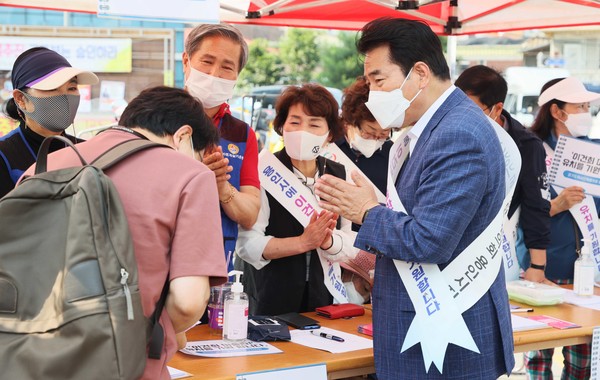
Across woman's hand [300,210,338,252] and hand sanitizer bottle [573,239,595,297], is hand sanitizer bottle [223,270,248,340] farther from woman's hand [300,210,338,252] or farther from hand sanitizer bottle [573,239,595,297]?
hand sanitizer bottle [573,239,595,297]

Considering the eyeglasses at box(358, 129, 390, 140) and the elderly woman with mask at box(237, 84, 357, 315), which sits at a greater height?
the eyeglasses at box(358, 129, 390, 140)

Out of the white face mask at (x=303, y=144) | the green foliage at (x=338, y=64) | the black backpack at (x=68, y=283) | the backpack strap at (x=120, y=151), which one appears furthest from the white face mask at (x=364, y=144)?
the green foliage at (x=338, y=64)

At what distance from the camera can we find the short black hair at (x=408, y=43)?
237cm

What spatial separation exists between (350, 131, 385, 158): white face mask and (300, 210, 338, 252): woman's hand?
0.89m

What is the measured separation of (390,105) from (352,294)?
1245 mm

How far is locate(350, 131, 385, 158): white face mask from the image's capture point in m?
3.96

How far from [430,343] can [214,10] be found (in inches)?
63.5

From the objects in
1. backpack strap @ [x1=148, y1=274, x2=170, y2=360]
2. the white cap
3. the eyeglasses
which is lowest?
backpack strap @ [x1=148, y1=274, x2=170, y2=360]

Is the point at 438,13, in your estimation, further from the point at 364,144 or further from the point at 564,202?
the point at 564,202

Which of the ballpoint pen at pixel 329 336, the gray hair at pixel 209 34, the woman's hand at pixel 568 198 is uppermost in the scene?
the gray hair at pixel 209 34

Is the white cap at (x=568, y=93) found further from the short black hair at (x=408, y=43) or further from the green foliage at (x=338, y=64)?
the green foliage at (x=338, y=64)

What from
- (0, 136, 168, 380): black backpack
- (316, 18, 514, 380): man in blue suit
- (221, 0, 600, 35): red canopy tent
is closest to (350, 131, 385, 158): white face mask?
(221, 0, 600, 35): red canopy tent

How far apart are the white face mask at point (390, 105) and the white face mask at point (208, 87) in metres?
0.98

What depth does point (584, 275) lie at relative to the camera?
3.66 metres
